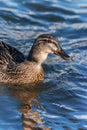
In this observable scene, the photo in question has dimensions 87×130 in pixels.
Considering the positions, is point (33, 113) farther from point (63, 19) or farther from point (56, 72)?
point (63, 19)

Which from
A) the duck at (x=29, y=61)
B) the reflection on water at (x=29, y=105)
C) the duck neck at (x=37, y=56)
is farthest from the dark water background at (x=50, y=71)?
the duck neck at (x=37, y=56)

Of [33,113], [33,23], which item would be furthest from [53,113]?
[33,23]

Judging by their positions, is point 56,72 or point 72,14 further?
point 72,14

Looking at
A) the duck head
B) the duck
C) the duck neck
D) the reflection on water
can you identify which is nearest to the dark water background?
the reflection on water

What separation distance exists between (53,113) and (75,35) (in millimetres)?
4984

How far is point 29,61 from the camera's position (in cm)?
1257

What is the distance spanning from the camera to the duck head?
12211 millimetres

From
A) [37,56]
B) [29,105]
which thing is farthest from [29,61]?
[29,105]

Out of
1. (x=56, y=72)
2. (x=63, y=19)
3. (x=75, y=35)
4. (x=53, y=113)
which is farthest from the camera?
(x=63, y=19)

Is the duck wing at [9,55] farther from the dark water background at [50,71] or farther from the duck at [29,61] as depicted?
the dark water background at [50,71]

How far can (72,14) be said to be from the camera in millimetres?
17094

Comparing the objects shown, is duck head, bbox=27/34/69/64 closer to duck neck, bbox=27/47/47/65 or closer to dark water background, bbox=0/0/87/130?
duck neck, bbox=27/47/47/65

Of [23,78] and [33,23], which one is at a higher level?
[33,23]

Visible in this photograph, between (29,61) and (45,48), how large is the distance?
0.51 m
